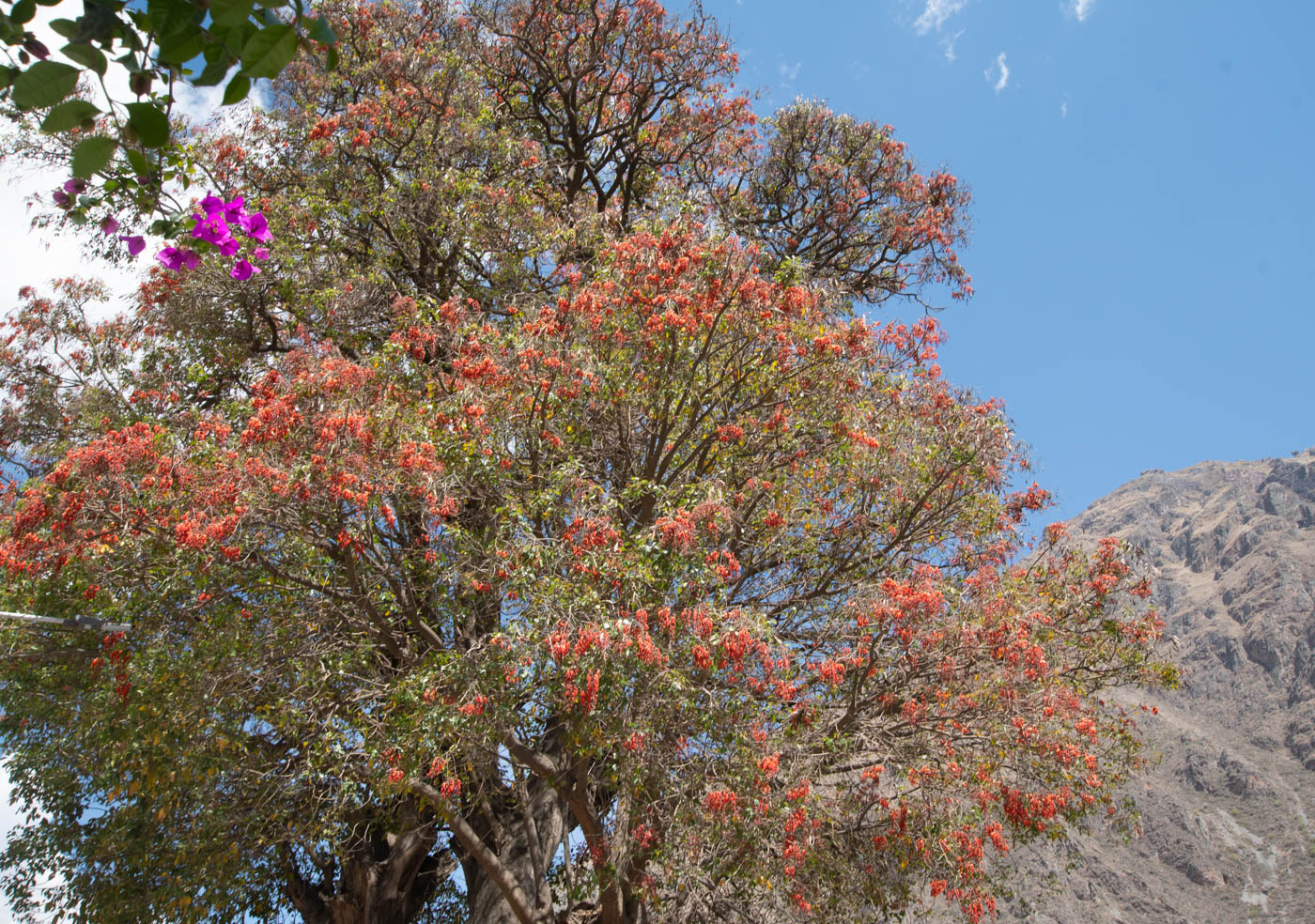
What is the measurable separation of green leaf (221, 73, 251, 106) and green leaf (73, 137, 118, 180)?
371 millimetres

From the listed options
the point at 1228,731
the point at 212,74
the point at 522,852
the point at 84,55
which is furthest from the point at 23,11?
the point at 1228,731

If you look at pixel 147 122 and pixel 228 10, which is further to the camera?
pixel 147 122

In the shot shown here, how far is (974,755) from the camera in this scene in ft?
28.7

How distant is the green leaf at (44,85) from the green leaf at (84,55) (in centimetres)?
3

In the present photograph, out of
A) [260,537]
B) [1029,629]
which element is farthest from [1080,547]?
[260,537]

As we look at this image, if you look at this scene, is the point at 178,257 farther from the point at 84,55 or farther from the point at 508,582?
the point at 508,582

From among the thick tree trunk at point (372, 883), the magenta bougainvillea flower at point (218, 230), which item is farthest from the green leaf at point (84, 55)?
the thick tree trunk at point (372, 883)

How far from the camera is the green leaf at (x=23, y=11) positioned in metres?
2.54

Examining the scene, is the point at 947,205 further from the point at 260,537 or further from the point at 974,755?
the point at 260,537

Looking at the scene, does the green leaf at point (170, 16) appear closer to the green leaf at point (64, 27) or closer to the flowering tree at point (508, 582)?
the green leaf at point (64, 27)

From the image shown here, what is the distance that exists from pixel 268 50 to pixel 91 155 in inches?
23.0

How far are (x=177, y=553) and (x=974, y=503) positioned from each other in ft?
29.0

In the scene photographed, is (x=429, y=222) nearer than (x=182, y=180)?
No

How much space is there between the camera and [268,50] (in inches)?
93.7
